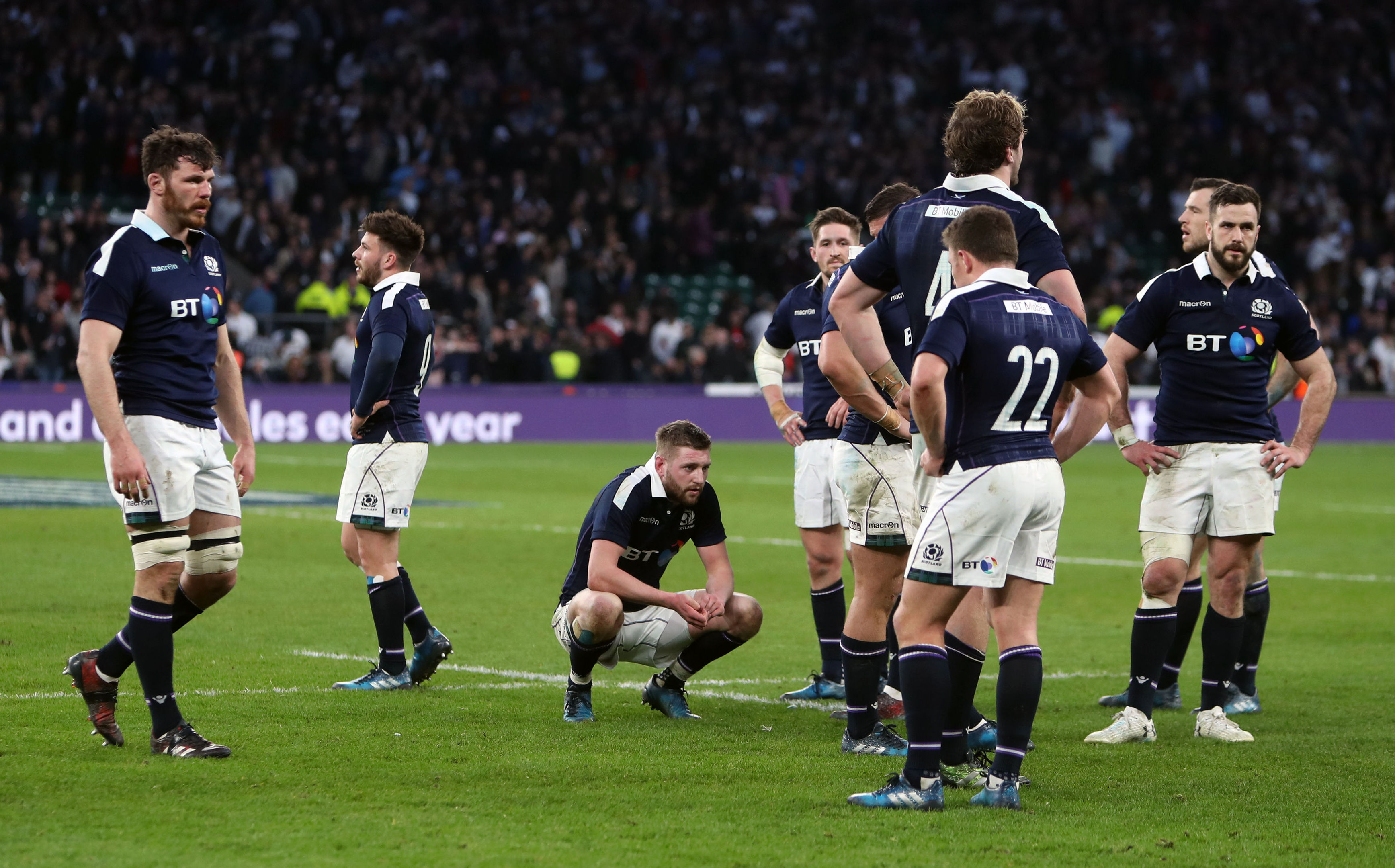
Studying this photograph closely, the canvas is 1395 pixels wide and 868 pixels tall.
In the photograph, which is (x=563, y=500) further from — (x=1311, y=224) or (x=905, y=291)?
(x=1311, y=224)

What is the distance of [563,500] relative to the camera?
18.1 meters

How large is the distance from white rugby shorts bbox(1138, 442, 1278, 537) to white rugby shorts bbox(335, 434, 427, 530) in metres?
3.55

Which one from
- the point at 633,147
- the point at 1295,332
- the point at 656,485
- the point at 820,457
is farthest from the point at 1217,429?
the point at 633,147

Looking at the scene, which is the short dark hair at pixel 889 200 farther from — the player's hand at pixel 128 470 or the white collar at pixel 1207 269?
the player's hand at pixel 128 470

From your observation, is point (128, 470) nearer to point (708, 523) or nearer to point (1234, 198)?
point (708, 523)

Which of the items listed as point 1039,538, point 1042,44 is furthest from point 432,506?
point 1042,44

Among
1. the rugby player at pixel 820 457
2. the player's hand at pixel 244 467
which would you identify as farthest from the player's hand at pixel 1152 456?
the player's hand at pixel 244 467

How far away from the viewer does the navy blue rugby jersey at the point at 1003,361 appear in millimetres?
5281

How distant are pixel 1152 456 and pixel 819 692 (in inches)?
78.2

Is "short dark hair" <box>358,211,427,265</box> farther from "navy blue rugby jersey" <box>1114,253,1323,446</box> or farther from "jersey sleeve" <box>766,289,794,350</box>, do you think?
"navy blue rugby jersey" <box>1114,253,1323,446</box>

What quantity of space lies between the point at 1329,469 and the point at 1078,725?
18251 millimetres

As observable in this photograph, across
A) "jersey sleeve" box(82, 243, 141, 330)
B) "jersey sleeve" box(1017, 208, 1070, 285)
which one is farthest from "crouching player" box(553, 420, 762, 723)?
"jersey sleeve" box(82, 243, 141, 330)

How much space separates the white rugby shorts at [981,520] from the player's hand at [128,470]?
276cm

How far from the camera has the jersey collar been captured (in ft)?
23.7
